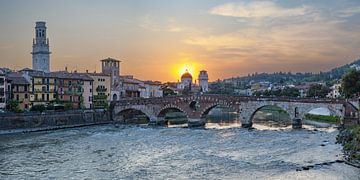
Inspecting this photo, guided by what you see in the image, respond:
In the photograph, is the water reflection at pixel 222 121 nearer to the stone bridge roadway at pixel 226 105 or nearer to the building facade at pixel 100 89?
the stone bridge roadway at pixel 226 105

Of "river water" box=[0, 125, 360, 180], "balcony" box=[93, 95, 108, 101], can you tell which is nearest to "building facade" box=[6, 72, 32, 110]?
"river water" box=[0, 125, 360, 180]

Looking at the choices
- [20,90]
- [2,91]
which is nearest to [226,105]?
[20,90]

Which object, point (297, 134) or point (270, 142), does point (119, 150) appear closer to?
point (270, 142)

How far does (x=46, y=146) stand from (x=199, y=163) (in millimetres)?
14876

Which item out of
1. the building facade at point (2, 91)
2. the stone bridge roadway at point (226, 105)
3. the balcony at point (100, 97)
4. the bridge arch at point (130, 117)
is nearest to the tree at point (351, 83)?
the stone bridge roadway at point (226, 105)

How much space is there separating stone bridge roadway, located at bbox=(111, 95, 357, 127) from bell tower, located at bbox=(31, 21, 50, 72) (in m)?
31.7

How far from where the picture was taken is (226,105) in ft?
182

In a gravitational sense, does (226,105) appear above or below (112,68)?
below

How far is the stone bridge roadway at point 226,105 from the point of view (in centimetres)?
4762

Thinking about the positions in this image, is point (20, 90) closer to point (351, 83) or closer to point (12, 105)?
point (12, 105)

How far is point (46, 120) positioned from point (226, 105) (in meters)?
21.5

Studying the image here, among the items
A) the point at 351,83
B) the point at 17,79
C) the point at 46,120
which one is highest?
the point at 17,79

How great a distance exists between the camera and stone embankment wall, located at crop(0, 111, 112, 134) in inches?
1905

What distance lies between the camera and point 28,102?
59.8m
